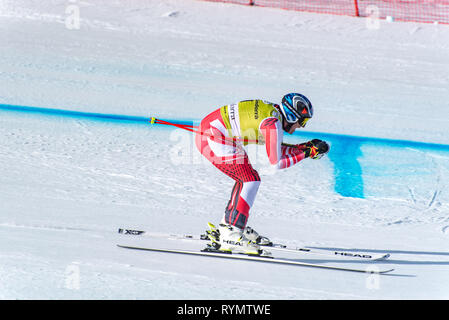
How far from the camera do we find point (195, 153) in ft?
24.5

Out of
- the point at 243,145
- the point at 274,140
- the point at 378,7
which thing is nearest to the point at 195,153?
the point at 243,145

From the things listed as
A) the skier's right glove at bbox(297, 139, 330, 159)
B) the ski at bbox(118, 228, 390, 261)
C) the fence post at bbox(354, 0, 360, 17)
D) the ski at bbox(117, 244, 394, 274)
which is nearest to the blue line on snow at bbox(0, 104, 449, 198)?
the ski at bbox(118, 228, 390, 261)

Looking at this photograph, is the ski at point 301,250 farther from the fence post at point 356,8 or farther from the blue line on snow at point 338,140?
the fence post at point 356,8

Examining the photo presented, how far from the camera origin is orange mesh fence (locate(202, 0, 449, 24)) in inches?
590

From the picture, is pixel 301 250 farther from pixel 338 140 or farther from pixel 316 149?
pixel 338 140

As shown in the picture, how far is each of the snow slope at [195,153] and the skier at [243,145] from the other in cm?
29

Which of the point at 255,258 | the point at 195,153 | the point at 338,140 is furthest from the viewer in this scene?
the point at 338,140

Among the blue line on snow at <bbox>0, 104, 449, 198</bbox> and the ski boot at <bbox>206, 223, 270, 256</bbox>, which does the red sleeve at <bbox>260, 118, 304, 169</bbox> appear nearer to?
the ski boot at <bbox>206, 223, 270, 256</bbox>

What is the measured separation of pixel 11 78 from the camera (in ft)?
31.4

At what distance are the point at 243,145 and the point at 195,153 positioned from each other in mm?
2717

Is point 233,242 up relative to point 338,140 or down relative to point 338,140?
down

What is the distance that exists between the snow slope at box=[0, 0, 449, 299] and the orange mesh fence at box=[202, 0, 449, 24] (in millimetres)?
645

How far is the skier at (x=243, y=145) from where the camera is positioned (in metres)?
4.61

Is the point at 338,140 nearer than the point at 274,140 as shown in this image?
No
